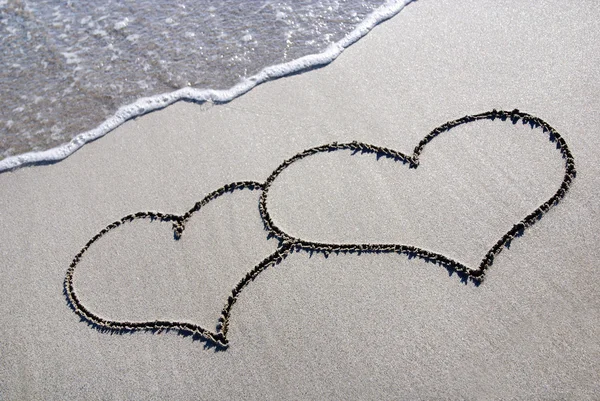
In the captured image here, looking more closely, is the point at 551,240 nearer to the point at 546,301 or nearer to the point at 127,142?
the point at 546,301

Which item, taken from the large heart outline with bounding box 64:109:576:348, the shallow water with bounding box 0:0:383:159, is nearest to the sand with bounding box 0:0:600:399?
the large heart outline with bounding box 64:109:576:348

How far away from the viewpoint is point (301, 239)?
4.33 m

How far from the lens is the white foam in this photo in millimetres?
5469

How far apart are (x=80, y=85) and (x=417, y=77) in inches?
143

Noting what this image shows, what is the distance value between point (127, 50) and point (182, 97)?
1285 mm

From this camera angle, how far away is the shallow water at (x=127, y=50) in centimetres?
592

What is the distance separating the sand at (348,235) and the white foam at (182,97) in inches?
4.7

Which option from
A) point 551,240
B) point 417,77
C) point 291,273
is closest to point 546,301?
point 551,240

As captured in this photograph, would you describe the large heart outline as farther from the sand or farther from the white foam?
the white foam

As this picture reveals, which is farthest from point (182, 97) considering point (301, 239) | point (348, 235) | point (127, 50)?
point (348, 235)

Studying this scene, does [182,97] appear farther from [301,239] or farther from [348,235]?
[348,235]

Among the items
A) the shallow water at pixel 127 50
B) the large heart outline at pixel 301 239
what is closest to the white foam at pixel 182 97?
the shallow water at pixel 127 50

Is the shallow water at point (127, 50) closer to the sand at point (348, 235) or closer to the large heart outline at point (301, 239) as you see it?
the sand at point (348, 235)

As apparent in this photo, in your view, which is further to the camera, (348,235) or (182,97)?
(182,97)
